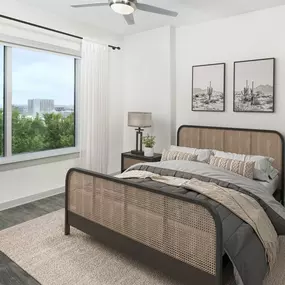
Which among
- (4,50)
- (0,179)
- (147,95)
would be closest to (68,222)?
(0,179)

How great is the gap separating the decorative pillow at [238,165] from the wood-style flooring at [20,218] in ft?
7.53

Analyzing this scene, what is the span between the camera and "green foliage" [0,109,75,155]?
159 inches

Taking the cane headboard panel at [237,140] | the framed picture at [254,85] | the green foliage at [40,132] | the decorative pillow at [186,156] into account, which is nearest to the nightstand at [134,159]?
the cane headboard panel at [237,140]

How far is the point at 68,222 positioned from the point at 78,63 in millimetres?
2863

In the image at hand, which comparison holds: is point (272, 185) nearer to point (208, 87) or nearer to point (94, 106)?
point (208, 87)

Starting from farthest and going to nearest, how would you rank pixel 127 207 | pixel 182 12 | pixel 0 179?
pixel 182 12 < pixel 0 179 < pixel 127 207

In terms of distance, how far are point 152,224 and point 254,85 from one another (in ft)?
8.98

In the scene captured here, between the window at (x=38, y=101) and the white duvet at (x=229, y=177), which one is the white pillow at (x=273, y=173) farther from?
the window at (x=38, y=101)

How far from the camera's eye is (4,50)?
3775 mm

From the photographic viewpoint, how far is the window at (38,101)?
3.91 meters

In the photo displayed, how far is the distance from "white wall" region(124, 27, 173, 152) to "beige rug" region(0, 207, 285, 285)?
2492mm

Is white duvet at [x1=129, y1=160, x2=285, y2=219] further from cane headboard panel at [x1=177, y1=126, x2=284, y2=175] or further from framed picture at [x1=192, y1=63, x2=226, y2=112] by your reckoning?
framed picture at [x1=192, y1=63, x2=226, y2=112]

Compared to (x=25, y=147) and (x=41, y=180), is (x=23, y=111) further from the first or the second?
(x=41, y=180)

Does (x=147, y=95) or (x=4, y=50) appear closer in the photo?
(x=4, y=50)
